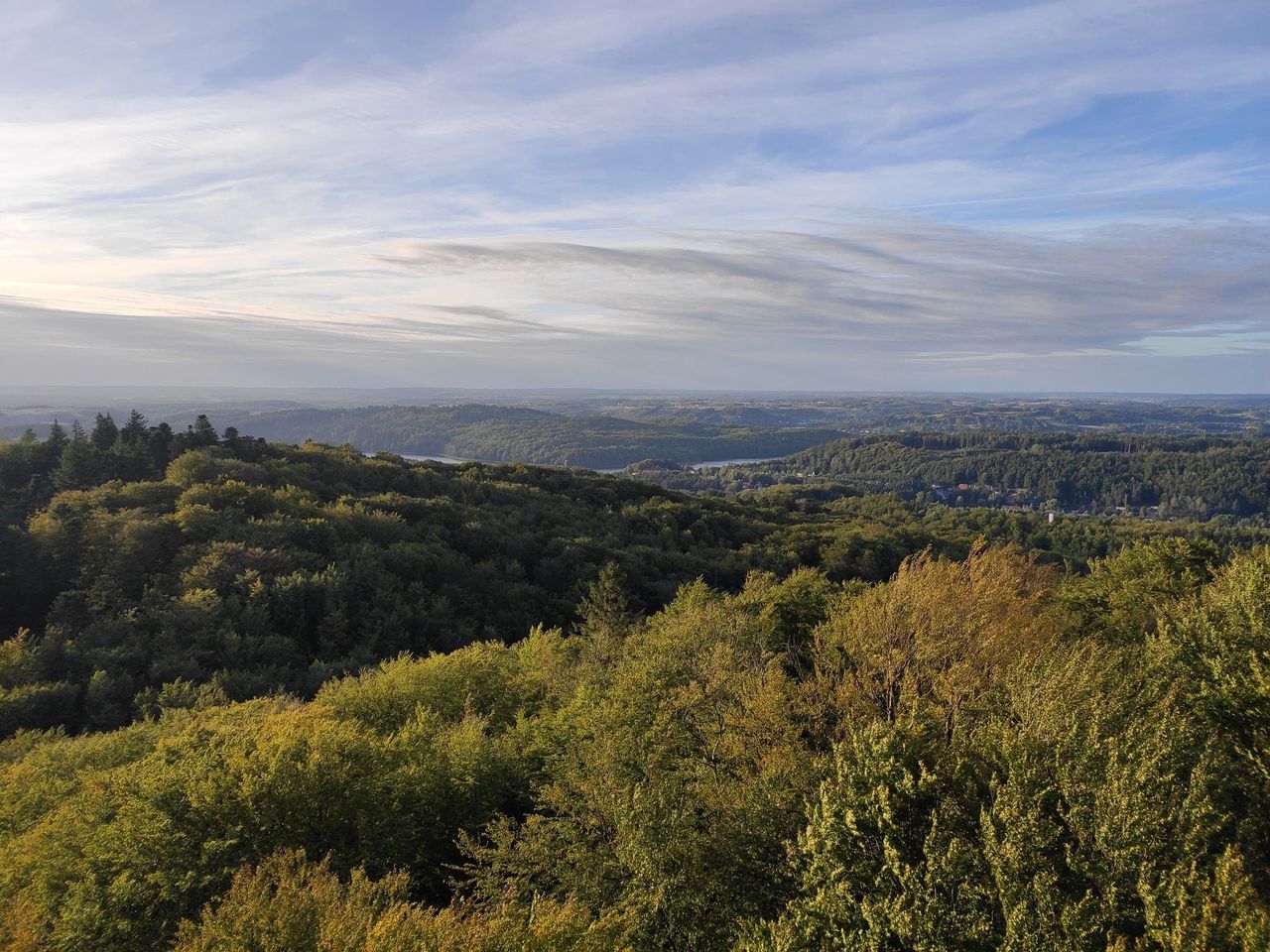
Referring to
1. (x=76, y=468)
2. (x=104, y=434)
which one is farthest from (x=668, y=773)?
(x=104, y=434)

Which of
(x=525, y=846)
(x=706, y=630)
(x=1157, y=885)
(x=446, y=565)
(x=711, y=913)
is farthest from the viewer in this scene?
(x=446, y=565)

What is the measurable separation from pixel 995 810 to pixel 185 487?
6875cm

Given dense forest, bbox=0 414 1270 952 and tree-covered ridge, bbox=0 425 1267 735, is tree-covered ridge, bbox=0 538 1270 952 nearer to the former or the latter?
dense forest, bbox=0 414 1270 952

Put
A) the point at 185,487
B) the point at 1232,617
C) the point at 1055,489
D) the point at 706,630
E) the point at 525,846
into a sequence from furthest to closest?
the point at 1055,489 < the point at 185,487 < the point at 706,630 < the point at 1232,617 < the point at 525,846

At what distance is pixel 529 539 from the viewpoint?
62094 millimetres

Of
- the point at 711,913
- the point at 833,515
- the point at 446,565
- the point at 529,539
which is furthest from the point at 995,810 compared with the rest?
the point at 833,515

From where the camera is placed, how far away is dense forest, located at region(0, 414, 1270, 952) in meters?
12.9

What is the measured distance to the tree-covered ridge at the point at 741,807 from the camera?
12.7 m

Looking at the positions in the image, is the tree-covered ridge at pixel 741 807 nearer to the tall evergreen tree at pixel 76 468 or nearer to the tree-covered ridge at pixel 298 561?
the tree-covered ridge at pixel 298 561

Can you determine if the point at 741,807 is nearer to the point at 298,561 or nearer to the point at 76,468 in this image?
the point at 298,561

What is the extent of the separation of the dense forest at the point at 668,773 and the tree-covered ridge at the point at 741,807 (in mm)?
91

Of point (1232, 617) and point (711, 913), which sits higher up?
point (1232, 617)

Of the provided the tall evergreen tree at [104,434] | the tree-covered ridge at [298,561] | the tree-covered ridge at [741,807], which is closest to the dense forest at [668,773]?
the tree-covered ridge at [741,807]

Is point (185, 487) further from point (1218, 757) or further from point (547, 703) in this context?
point (1218, 757)
